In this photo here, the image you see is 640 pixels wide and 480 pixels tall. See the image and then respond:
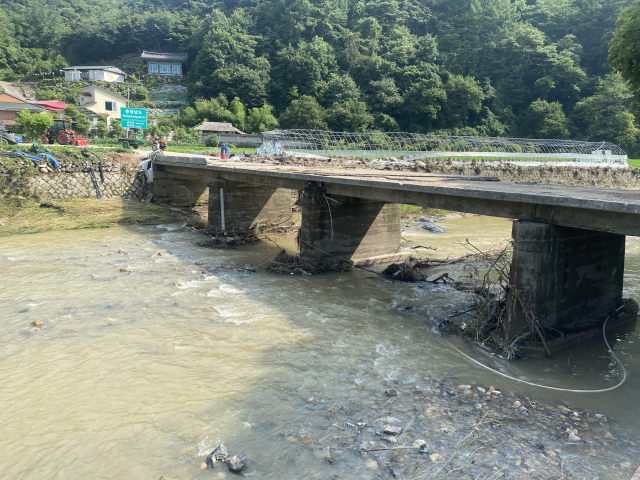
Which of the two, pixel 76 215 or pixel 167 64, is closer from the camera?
pixel 76 215

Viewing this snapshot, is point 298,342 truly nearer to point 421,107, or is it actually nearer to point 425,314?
point 425,314

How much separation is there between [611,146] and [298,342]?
50.5 meters

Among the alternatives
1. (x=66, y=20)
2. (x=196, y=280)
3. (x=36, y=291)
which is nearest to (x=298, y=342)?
(x=196, y=280)

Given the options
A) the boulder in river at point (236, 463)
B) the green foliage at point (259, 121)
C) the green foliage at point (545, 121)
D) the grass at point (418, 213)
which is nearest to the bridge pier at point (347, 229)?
the grass at point (418, 213)

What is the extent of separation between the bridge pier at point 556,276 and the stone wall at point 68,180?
26.2 meters

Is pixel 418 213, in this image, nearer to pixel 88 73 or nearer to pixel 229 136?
pixel 229 136

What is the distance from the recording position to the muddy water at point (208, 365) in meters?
7.05

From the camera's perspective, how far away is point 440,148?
43438 mm

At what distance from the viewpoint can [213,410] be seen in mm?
8055

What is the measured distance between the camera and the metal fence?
37.6 meters

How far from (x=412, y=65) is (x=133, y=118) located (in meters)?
48.8

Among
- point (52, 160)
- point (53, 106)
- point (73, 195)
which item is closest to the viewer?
point (52, 160)

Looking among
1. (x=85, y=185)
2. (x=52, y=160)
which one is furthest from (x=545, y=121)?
(x=52, y=160)

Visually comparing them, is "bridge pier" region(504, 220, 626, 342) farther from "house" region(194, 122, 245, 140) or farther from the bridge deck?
"house" region(194, 122, 245, 140)
